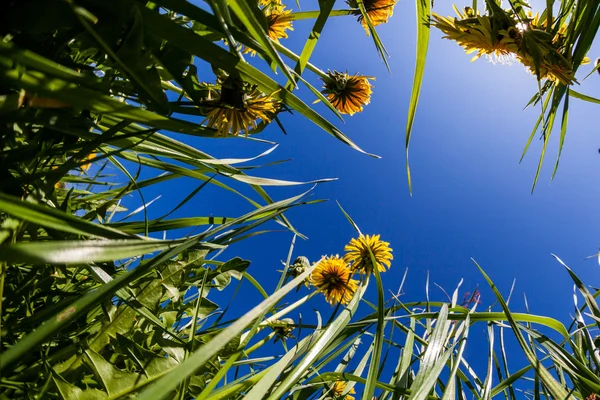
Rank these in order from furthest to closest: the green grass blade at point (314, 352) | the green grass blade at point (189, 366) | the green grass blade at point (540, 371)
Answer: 1. the green grass blade at point (540, 371)
2. the green grass blade at point (314, 352)
3. the green grass blade at point (189, 366)

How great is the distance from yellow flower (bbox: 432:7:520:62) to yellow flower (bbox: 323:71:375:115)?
0.60 ft

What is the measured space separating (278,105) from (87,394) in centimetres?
32

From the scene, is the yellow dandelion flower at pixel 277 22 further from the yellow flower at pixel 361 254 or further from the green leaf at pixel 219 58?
the yellow flower at pixel 361 254

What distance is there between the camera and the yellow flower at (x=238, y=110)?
0.41 m

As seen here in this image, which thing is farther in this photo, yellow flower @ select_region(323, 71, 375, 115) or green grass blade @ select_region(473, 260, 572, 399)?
yellow flower @ select_region(323, 71, 375, 115)

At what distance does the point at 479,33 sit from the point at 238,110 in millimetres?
296

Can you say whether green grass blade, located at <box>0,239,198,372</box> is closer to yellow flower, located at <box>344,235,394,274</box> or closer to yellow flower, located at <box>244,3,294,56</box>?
yellow flower, located at <box>244,3,294,56</box>

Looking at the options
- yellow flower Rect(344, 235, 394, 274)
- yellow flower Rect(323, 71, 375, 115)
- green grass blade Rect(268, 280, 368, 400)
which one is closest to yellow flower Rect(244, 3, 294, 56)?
yellow flower Rect(323, 71, 375, 115)

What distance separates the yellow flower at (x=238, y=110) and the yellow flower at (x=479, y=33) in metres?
0.23

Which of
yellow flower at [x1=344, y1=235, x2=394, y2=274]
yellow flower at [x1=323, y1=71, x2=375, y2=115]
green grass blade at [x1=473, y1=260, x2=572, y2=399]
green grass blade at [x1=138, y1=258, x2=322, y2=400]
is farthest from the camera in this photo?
yellow flower at [x1=344, y1=235, x2=394, y2=274]

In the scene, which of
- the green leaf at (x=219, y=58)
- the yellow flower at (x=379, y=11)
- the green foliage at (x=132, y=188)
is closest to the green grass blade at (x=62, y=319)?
the green foliage at (x=132, y=188)

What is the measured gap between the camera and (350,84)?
69 centimetres

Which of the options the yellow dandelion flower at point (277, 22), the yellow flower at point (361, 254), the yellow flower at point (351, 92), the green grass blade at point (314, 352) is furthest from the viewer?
the yellow flower at point (361, 254)

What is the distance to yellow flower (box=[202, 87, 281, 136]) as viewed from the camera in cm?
41
